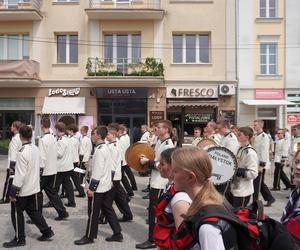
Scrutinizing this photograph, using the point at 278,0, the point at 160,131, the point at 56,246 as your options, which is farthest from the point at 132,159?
the point at 278,0

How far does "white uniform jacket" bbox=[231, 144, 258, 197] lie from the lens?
6.74m

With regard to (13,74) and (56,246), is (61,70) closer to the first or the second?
(13,74)

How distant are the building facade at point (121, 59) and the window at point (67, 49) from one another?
53 millimetres

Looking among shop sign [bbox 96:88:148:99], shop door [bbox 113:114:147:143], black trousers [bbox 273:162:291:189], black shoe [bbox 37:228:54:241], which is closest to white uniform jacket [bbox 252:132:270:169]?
black trousers [bbox 273:162:291:189]

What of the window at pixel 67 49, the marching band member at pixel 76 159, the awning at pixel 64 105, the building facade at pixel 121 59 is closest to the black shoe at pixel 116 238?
the marching band member at pixel 76 159

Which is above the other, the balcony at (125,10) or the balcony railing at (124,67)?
the balcony at (125,10)

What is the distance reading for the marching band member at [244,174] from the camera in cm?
674

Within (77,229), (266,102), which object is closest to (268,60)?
(266,102)

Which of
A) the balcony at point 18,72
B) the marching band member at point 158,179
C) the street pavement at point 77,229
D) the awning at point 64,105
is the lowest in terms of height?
the street pavement at point 77,229

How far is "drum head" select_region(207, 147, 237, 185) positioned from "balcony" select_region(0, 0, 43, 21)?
1801 centimetres

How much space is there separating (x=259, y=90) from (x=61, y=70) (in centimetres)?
1049

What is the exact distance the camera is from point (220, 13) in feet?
76.1

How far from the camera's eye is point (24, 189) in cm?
640

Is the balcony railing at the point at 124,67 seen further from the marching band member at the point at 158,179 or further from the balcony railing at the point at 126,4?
the marching band member at the point at 158,179
